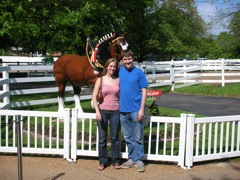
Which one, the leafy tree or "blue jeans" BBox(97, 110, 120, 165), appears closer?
"blue jeans" BBox(97, 110, 120, 165)

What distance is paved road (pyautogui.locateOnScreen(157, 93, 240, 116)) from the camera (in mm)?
12219

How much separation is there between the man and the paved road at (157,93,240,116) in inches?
250

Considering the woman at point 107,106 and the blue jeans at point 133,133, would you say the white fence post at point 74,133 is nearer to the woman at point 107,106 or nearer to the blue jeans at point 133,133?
the woman at point 107,106

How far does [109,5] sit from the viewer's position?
16312mm

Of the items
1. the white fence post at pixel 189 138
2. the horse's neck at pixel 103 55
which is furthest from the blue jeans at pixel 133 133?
the horse's neck at pixel 103 55

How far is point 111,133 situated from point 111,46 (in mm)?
3051

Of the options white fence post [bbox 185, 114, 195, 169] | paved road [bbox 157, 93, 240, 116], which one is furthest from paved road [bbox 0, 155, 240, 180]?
paved road [bbox 157, 93, 240, 116]

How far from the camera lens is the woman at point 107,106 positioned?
5610 mm

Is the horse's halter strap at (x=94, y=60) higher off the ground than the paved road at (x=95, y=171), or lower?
higher

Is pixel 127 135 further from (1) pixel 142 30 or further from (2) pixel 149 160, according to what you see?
(1) pixel 142 30

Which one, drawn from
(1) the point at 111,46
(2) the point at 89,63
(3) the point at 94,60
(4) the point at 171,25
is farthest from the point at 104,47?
(4) the point at 171,25

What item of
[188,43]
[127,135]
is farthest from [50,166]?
[188,43]

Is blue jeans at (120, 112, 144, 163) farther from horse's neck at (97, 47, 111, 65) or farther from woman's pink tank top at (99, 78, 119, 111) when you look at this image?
horse's neck at (97, 47, 111, 65)

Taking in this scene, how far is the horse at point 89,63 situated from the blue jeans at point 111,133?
8.11 feet
